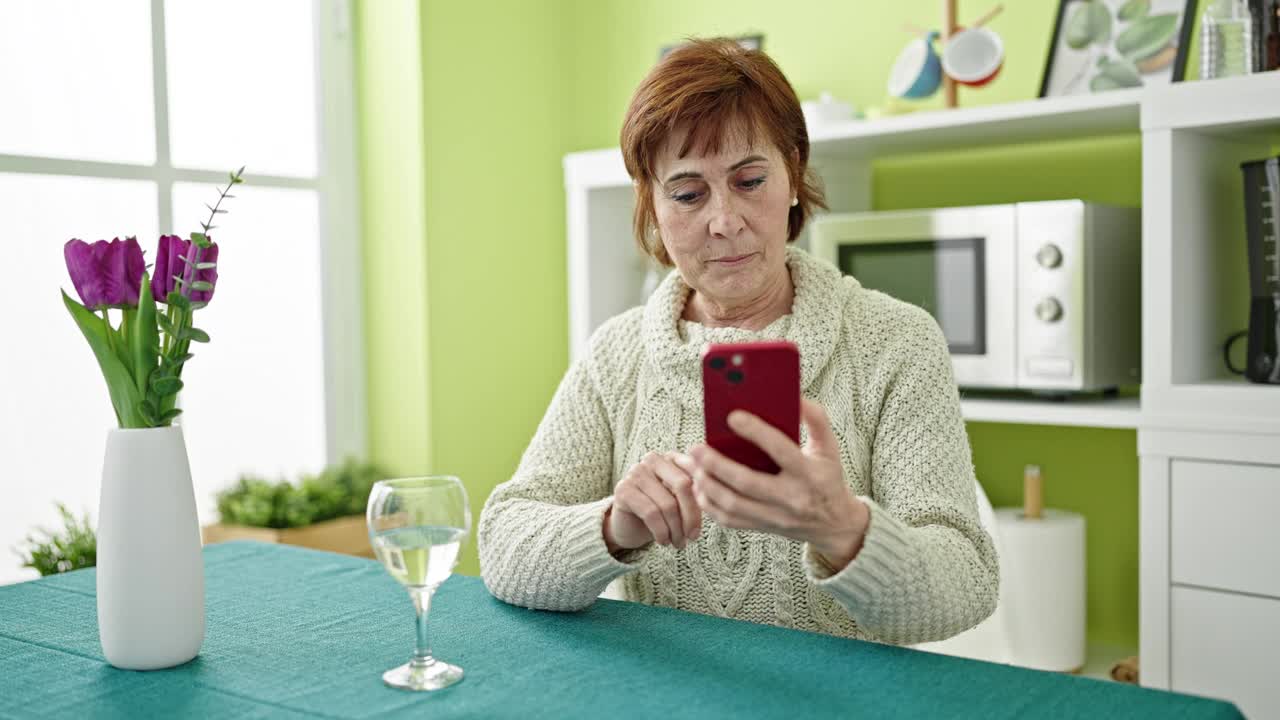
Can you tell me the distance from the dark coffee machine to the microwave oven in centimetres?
25

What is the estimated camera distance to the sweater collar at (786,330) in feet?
4.48

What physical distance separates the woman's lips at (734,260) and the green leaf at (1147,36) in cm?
129

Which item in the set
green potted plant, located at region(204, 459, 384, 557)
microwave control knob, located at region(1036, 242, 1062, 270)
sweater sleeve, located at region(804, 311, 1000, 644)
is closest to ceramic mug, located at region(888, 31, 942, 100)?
microwave control knob, located at region(1036, 242, 1062, 270)

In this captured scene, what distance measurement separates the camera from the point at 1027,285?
212 cm

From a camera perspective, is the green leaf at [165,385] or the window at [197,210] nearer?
the green leaf at [165,385]

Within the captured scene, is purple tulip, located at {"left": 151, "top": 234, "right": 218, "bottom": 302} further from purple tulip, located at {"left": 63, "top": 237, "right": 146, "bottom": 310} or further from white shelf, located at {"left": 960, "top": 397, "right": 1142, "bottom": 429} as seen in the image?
white shelf, located at {"left": 960, "top": 397, "right": 1142, "bottom": 429}

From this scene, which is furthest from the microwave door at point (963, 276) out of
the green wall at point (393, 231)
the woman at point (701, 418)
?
the green wall at point (393, 231)

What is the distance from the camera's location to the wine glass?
2.99 ft

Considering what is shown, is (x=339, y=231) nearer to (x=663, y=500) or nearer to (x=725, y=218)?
(x=725, y=218)

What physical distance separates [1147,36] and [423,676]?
6.35 ft

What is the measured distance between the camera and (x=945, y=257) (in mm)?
2223

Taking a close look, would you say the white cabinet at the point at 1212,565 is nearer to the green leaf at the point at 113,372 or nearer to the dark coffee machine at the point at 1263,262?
the dark coffee machine at the point at 1263,262

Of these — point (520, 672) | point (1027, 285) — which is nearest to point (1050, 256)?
point (1027, 285)

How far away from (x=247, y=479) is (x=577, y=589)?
1.75 metres
